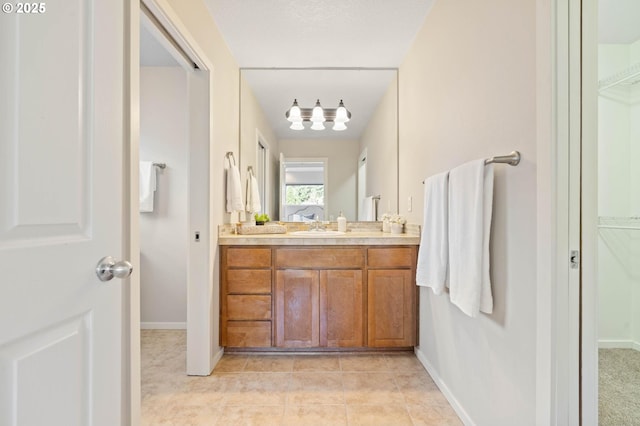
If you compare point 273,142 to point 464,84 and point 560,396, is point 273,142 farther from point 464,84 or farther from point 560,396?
point 560,396

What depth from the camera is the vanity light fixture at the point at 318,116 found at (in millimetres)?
2811

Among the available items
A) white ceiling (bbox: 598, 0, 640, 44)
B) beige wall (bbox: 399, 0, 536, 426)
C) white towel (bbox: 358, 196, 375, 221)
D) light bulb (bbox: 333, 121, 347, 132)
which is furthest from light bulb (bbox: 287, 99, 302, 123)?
white ceiling (bbox: 598, 0, 640, 44)

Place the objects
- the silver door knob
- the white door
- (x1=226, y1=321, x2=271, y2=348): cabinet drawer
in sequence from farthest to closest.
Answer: (x1=226, y1=321, x2=271, y2=348): cabinet drawer
the silver door knob
the white door

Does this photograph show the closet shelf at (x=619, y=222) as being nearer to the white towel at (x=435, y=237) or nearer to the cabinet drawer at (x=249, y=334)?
the white towel at (x=435, y=237)

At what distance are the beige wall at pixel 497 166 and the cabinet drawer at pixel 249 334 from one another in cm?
112

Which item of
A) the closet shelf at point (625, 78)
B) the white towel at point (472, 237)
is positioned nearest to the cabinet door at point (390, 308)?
the white towel at point (472, 237)

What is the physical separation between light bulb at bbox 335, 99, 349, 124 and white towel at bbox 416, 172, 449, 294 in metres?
1.29

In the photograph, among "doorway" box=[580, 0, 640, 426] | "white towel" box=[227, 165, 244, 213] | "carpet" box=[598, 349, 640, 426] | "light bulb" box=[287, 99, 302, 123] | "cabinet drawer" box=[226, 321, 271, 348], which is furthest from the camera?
"light bulb" box=[287, 99, 302, 123]

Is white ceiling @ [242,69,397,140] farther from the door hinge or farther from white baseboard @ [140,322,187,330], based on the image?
the door hinge

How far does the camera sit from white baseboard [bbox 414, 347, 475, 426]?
152cm

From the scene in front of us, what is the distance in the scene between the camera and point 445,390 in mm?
1757

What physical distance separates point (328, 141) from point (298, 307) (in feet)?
4.83

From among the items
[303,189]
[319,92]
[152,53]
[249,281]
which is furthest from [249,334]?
[152,53]

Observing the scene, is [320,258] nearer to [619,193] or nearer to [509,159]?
[509,159]
